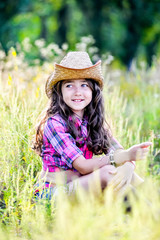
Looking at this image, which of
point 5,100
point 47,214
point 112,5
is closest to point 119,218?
point 47,214

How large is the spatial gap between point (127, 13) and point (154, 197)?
67.0 feet

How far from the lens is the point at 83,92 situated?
309 centimetres

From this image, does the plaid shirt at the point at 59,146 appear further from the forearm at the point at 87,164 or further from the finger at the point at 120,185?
the finger at the point at 120,185

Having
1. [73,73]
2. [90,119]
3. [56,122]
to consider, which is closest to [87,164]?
[56,122]

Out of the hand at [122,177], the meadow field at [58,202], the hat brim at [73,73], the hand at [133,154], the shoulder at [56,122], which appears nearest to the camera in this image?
the meadow field at [58,202]

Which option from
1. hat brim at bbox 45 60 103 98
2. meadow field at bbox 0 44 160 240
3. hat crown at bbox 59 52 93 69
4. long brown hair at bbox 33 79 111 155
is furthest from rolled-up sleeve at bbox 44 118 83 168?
hat crown at bbox 59 52 93 69

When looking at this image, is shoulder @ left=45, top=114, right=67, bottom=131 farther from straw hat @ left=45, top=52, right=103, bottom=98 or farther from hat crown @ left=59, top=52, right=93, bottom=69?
hat crown @ left=59, top=52, right=93, bottom=69

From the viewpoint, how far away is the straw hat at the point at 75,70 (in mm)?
3049

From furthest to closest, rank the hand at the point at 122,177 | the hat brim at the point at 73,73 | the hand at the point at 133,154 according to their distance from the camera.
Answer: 1. the hat brim at the point at 73,73
2. the hand at the point at 122,177
3. the hand at the point at 133,154

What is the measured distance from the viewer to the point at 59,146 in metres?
2.87

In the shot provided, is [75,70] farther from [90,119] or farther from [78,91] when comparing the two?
[90,119]

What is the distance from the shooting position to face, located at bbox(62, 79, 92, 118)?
3057 mm

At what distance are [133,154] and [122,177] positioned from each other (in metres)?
0.21

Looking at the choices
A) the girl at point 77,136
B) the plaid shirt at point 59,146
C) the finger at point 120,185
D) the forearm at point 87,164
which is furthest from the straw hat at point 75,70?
the finger at point 120,185
